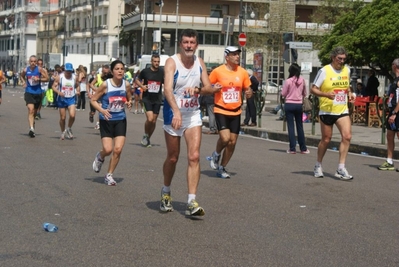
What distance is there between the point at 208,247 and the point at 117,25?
84.5m

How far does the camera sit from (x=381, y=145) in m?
18.8

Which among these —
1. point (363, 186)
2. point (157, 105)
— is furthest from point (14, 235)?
point (157, 105)

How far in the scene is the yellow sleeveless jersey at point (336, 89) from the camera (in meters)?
12.9

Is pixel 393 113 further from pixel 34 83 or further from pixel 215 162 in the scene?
pixel 34 83

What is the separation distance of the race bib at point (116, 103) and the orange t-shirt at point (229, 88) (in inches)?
52.6

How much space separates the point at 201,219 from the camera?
9047 mm

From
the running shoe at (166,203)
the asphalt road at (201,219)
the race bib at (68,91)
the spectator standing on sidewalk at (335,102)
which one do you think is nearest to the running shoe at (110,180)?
the asphalt road at (201,219)

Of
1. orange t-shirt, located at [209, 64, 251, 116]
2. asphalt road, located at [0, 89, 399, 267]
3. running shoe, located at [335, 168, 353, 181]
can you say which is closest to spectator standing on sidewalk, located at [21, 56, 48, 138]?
asphalt road, located at [0, 89, 399, 267]

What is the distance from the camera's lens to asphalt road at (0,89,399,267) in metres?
7.32

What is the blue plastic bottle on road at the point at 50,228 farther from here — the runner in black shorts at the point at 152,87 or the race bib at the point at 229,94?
the runner in black shorts at the point at 152,87

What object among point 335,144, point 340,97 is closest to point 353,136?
point 335,144

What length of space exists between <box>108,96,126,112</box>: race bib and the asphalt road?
950 mm

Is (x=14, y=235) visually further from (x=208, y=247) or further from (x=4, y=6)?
(x=4, y=6)

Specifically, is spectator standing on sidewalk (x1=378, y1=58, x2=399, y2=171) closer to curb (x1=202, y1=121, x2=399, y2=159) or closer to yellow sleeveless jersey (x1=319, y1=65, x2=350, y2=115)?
yellow sleeveless jersey (x1=319, y1=65, x2=350, y2=115)
